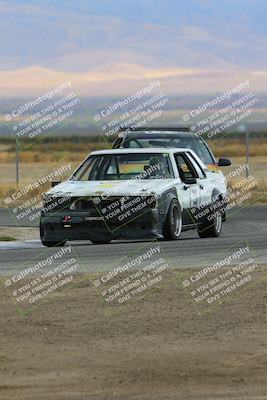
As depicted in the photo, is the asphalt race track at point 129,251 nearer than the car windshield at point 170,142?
Yes

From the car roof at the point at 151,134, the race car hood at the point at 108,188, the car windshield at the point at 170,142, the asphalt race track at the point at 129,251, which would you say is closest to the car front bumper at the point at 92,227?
the asphalt race track at the point at 129,251

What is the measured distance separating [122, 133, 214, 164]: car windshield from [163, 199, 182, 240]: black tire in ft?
15.9

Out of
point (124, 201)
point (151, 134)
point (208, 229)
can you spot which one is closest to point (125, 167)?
point (208, 229)

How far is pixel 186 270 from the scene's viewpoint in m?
15.6

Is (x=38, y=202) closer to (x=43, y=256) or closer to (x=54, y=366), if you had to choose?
(x=43, y=256)

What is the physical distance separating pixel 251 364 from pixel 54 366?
59.1 inches

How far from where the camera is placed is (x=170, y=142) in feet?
85.5

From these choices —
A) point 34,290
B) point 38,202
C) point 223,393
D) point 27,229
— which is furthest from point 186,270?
point 38,202

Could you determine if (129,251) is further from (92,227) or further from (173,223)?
(173,223)

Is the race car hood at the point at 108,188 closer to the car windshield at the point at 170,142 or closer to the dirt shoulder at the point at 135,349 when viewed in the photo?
the car windshield at the point at 170,142

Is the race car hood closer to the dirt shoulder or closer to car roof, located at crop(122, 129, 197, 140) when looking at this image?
car roof, located at crop(122, 129, 197, 140)

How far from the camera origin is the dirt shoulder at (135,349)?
30.1 ft

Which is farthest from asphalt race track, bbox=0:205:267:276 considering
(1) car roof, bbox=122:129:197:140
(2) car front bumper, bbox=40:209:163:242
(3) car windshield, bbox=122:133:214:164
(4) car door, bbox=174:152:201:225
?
(1) car roof, bbox=122:129:197:140

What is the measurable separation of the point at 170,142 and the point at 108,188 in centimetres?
597
